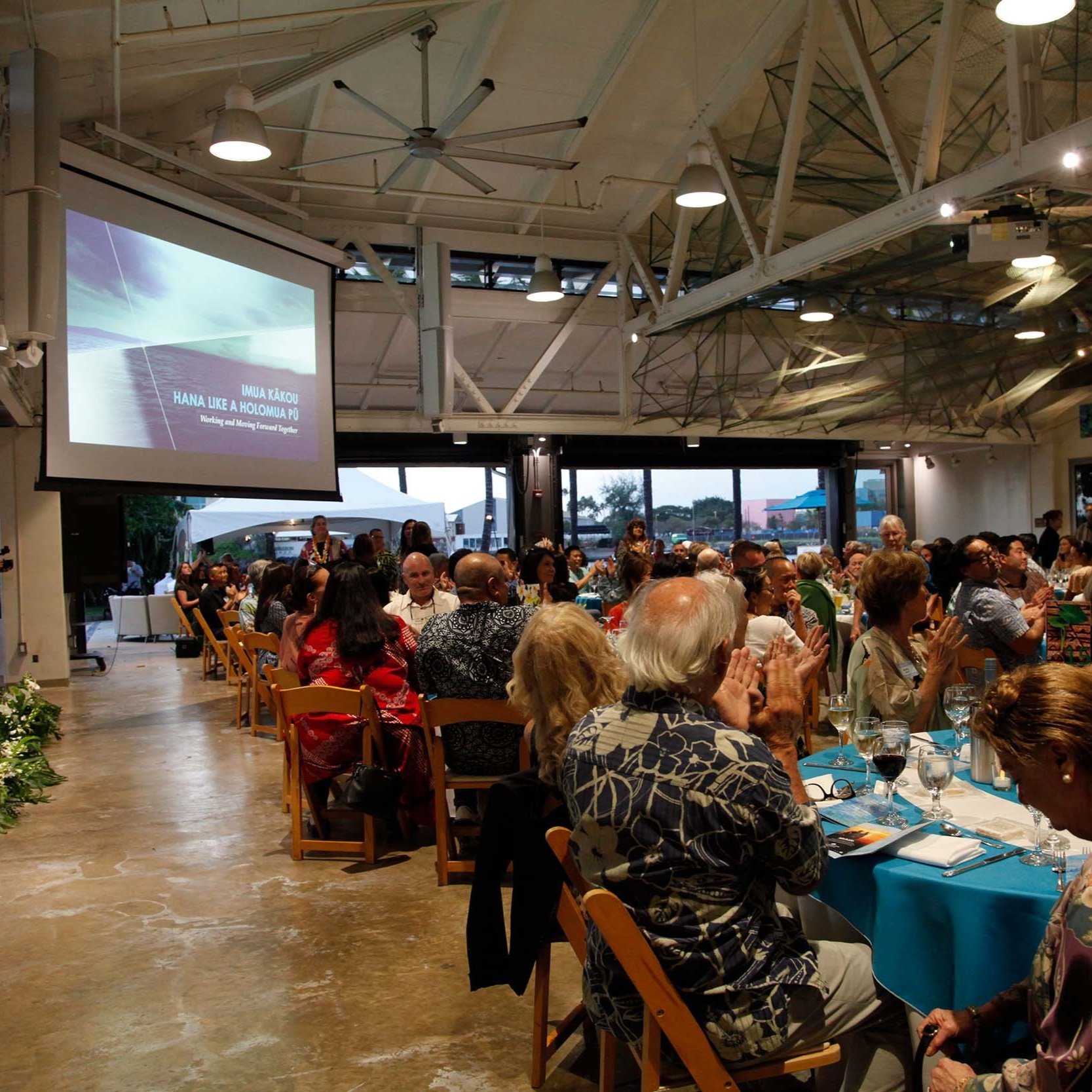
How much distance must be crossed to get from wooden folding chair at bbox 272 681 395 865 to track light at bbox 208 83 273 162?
3703 millimetres

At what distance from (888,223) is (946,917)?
663 cm

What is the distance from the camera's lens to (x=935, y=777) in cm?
237

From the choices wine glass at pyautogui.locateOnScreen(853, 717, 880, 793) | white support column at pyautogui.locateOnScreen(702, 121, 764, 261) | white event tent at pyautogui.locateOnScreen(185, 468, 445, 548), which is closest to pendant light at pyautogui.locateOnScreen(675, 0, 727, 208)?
white support column at pyautogui.locateOnScreen(702, 121, 764, 261)

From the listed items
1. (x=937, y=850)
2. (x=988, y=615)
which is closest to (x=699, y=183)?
(x=988, y=615)

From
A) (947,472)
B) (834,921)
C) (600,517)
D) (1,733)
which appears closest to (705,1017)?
(834,921)

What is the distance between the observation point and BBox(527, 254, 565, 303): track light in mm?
10750

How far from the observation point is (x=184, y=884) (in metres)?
4.44

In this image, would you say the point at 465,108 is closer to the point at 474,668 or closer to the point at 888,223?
the point at 888,223

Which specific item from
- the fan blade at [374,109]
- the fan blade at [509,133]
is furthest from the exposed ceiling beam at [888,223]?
the fan blade at [374,109]

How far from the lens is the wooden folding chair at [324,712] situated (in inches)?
→ 170

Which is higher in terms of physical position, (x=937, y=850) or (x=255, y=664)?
(x=937, y=850)

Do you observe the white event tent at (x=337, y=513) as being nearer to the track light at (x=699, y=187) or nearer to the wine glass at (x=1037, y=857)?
the track light at (x=699, y=187)

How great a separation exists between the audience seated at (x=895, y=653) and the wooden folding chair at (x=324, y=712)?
83.5 inches

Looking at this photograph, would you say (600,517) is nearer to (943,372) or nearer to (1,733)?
(943,372)
